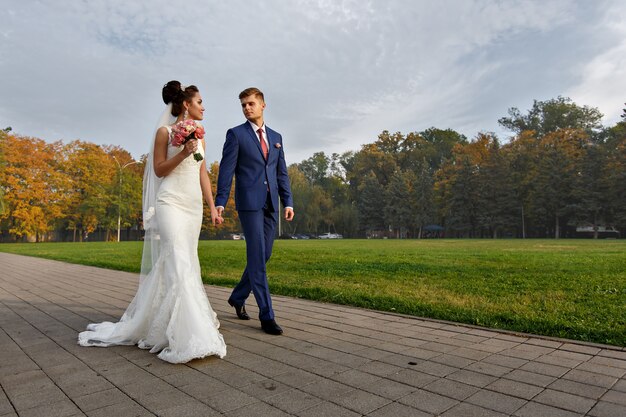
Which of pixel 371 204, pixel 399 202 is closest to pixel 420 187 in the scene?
pixel 399 202

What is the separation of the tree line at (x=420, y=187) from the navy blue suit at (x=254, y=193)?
109 feet

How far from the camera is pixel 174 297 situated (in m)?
3.69

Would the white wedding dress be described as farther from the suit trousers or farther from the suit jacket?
the suit trousers

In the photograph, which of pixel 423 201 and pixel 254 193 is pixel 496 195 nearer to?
pixel 423 201

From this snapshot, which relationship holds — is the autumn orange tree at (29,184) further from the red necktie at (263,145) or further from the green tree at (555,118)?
the green tree at (555,118)

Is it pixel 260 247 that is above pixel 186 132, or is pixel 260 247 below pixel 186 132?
below

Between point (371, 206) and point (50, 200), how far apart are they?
41900mm

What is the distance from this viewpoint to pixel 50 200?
40594mm

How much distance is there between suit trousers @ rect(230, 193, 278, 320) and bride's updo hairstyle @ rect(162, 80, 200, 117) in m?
1.15

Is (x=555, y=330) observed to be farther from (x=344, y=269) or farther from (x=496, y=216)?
(x=496, y=216)

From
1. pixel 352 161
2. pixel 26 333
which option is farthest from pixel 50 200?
pixel 352 161

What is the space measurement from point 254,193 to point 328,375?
2033 mm

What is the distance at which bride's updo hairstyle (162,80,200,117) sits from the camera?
4.17m

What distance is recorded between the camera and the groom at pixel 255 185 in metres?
4.34
